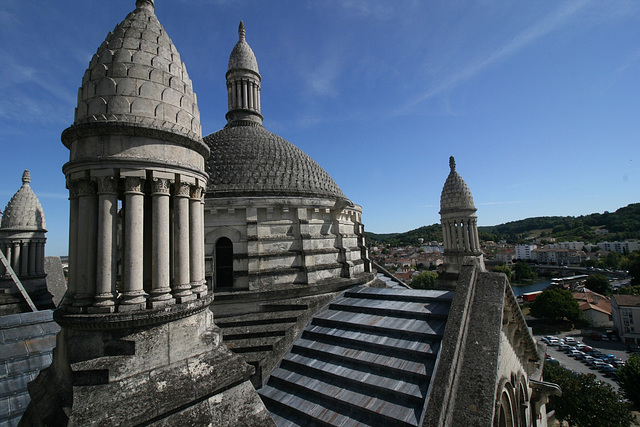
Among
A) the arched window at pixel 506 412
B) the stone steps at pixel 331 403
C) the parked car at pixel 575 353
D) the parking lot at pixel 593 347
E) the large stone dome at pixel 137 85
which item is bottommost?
the parking lot at pixel 593 347

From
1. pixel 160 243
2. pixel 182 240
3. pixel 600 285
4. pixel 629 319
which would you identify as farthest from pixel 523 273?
pixel 160 243

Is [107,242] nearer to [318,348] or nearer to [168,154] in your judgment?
[168,154]

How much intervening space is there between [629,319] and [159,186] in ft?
235

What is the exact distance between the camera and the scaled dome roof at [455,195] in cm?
2431

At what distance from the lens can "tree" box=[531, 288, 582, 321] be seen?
57.0 meters

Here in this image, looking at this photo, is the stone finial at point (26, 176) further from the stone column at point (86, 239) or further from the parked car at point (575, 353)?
the parked car at point (575, 353)

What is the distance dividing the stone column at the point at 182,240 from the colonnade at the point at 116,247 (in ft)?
0.06

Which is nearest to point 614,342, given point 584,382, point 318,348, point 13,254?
point 584,382

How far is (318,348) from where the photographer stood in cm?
1084

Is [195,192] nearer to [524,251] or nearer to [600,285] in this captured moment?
[600,285]

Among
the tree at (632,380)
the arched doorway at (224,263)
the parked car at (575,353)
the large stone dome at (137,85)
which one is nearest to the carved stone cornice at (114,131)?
the large stone dome at (137,85)

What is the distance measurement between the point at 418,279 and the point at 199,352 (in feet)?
295

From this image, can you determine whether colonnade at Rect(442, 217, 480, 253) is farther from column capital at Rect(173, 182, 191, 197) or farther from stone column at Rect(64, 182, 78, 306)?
stone column at Rect(64, 182, 78, 306)

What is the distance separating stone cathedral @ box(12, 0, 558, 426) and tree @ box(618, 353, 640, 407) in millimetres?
22985
